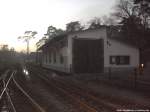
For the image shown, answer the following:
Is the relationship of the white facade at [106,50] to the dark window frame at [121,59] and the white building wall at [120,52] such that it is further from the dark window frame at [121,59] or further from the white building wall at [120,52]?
the dark window frame at [121,59]

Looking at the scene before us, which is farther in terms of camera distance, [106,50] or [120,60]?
[120,60]

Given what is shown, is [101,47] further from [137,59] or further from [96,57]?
[137,59]

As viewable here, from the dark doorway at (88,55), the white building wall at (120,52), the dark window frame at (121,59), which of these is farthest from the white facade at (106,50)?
the dark doorway at (88,55)

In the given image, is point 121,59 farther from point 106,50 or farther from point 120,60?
point 106,50

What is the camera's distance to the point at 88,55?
45.7 meters

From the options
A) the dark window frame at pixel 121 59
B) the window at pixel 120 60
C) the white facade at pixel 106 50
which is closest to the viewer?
the white facade at pixel 106 50

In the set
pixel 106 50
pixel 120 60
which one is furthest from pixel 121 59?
pixel 106 50

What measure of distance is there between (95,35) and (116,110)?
31727 millimetres

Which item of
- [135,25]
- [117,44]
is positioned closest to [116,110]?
[117,44]

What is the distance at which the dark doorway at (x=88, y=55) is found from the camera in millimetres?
44812

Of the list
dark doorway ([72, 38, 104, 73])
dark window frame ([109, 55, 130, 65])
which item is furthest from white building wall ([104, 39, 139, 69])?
dark doorway ([72, 38, 104, 73])

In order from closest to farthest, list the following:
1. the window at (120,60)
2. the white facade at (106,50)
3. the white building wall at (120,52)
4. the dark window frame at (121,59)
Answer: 1. the white facade at (106,50)
2. the white building wall at (120,52)
3. the window at (120,60)
4. the dark window frame at (121,59)

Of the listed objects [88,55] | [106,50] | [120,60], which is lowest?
[120,60]

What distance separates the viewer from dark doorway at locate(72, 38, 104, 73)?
4481 cm
